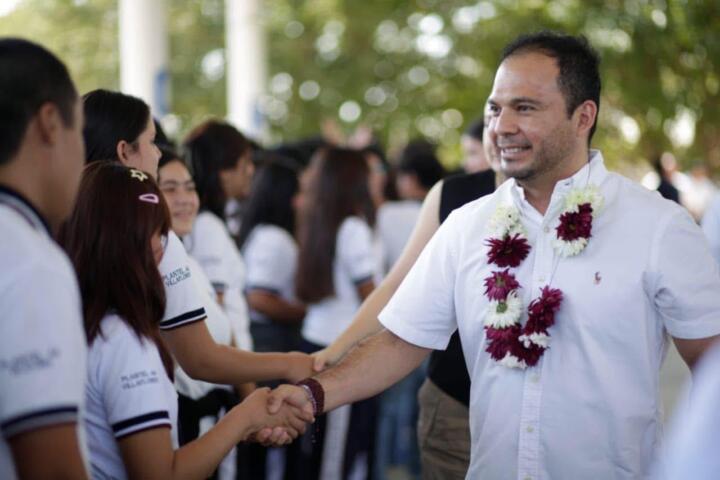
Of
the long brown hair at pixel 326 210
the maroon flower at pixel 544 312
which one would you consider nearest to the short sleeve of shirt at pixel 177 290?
the maroon flower at pixel 544 312

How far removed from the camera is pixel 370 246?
6340 millimetres

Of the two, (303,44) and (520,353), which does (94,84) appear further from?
(520,353)

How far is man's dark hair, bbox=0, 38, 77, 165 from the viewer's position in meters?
2.10

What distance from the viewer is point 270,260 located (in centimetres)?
638

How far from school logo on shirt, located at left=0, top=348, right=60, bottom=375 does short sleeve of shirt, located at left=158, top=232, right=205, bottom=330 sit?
4.15 ft

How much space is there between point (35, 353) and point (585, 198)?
1.87 m

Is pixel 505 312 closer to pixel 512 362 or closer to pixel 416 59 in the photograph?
pixel 512 362

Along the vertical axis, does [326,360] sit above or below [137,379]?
below

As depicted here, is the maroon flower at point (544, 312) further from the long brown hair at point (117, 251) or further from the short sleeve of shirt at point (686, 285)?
the long brown hair at point (117, 251)

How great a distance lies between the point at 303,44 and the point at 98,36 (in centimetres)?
314

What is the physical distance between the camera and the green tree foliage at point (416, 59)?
10656 millimetres

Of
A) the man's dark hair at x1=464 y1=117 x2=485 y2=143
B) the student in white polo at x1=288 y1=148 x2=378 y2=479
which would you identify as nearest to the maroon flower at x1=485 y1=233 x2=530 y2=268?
the student in white polo at x1=288 y1=148 x2=378 y2=479

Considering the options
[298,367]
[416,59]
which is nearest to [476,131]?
[298,367]

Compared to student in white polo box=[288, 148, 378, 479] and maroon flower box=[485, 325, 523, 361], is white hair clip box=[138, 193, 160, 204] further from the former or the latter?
student in white polo box=[288, 148, 378, 479]
